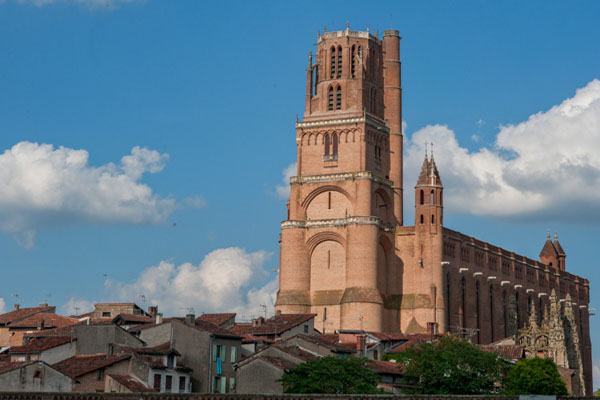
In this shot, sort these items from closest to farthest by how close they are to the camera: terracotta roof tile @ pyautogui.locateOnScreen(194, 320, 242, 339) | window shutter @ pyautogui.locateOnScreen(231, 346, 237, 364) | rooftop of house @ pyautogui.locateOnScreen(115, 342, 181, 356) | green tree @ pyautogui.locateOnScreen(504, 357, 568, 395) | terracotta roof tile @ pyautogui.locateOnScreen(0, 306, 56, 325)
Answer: rooftop of house @ pyautogui.locateOnScreen(115, 342, 181, 356)
terracotta roof tile @ pyautogui.locateOnScreen(194, 320, 242, 339)
window shutter @ pyautogui.locateOnScreen(231, 346, 237, 364)
green tree @ pyautogui.locateOnScreen(504, 357, 568, 395)
terracotta roof tile @ pyautogui.locateOnScreen(0, 306, 56, 325)

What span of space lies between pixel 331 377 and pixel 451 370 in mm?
9562

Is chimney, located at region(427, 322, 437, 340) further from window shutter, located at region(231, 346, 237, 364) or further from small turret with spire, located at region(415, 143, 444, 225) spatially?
window shutter, located at region(231, 346, 237, 364)

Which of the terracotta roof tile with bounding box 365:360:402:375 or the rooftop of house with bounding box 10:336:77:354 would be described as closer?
the rooftop of house with bounding box 10:336:77:354

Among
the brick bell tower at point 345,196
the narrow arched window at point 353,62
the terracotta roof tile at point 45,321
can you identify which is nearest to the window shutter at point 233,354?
the terracotta roof tile at point 45,321

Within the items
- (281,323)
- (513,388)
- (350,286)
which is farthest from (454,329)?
(513,388)

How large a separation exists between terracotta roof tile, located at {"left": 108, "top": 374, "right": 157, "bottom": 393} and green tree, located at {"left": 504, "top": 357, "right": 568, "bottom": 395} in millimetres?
24704

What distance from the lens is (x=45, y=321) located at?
9962cm

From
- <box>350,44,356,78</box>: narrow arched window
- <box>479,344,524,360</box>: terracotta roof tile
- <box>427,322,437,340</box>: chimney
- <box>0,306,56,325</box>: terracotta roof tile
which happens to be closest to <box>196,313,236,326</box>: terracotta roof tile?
<box>427,322,437,340</box>: chimney

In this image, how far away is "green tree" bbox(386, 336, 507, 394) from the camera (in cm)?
7319

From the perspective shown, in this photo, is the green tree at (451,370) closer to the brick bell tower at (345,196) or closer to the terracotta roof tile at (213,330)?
the terracotta roof tile at (213,330)

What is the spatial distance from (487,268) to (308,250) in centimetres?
2415

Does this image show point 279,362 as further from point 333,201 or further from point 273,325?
point 333,201

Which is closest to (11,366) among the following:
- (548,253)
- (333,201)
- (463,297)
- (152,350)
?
(152,350)

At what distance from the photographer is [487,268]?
12838cm
